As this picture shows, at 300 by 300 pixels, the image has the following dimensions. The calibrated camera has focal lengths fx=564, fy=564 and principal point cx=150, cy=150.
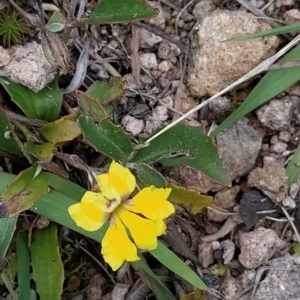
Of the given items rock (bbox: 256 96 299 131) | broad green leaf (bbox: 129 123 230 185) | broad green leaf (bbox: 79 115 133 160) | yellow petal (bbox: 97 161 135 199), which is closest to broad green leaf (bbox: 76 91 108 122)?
broad green leaf (bbox: 79 115 133 160)

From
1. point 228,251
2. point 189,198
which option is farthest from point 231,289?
point 189,198

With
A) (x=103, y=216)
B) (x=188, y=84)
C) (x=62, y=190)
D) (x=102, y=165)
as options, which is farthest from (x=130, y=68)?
(x=103, y=216)

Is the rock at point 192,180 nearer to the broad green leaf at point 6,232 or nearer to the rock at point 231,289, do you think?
the rock at point 231,289

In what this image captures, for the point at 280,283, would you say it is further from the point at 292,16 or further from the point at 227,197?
the point at 292,16

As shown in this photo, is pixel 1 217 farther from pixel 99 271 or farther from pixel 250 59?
pixel 250 59

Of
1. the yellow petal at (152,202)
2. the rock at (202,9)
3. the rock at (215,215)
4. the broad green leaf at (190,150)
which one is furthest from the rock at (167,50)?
the yellow petal at (152,202)

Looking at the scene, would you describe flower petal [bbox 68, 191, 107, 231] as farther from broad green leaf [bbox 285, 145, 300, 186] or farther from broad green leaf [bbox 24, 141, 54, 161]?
broad green leaf [bbox 285, 145, 300, 186]

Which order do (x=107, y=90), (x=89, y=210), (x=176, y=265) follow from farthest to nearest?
(x=107, y=90) < (x=176, y=265) < (x=89, y=210)
